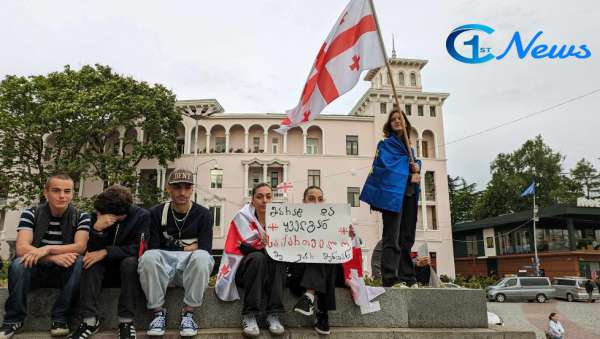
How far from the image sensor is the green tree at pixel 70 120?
25.8m

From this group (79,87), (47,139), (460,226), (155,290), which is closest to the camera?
(155,290)

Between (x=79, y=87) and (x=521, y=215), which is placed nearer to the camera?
(x=79, y=87)

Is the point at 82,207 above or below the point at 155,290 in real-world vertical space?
above

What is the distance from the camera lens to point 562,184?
168 feet

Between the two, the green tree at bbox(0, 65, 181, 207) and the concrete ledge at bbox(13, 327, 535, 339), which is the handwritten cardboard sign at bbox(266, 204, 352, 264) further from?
the green tree at bbox(0, 65, 181, 207)

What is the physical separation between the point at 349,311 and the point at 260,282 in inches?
45.6

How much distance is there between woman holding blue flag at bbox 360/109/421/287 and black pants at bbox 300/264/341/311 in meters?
1.18

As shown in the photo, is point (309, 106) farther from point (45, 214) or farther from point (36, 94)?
point (36, 94)

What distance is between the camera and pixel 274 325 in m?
4.09

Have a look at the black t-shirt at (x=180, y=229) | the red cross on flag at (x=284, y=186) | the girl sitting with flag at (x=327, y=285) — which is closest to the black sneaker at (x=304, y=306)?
the girl sitting with flag at (x=327, y=285)

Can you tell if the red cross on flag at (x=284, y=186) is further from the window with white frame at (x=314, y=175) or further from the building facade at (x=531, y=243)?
the building facade at (x=531, y=243)

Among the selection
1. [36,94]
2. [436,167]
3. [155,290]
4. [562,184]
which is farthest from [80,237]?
[562,184]

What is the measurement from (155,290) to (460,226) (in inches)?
1846

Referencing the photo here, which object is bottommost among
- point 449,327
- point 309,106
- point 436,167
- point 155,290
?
point 449,327
